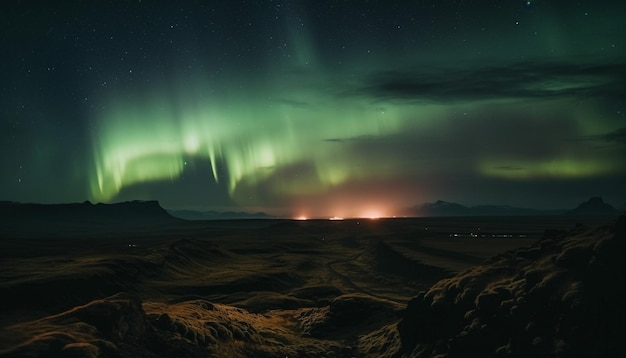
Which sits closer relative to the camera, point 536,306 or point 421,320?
point 536,306

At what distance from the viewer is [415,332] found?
66.3ft

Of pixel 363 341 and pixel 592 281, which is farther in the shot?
pixel 363 341

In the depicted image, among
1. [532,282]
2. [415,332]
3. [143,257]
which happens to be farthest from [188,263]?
[532,282]

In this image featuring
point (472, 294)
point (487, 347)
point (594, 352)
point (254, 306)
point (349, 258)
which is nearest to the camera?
point (594, 352)

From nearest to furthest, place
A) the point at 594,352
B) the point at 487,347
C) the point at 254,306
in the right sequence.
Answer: the point at 594,352 → the point at 487,347 → the point at 254,306

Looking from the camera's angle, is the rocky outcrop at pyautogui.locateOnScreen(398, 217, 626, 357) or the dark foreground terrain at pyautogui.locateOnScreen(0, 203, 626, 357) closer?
the rocky outcrop at pyautogui.locateOnScreen(398, 217, 626, 357)

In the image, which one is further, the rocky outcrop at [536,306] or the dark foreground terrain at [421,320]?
the dark foreground terrain at [421,320]

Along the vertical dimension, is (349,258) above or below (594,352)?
below

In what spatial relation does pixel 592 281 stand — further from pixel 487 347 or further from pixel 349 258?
pixel 349 258

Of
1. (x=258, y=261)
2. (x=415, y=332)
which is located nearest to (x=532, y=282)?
(x=415, y=332)

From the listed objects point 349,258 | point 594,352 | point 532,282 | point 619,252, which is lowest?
point 349,258

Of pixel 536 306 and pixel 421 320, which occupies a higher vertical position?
pixel 536 306

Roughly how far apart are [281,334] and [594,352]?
53.3 ft

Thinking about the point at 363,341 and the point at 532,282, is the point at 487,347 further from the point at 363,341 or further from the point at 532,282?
the point at 363,341
